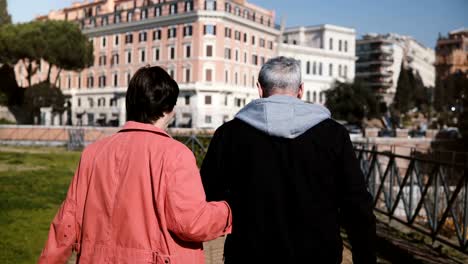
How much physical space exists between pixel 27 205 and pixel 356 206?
694 cm

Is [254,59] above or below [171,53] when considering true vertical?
below

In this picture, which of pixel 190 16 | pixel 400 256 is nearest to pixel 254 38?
pixel 190 16

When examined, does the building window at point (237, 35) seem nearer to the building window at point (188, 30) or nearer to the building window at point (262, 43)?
the building window at point (262, 43)

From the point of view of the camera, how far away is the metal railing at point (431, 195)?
5953mm

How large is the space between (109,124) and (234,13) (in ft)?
54.6

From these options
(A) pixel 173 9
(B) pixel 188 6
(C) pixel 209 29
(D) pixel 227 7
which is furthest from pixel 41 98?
(D) pixel 227 7

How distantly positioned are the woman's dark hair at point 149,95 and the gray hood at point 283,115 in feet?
1.26

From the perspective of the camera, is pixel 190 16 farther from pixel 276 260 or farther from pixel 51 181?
pixel 276 260

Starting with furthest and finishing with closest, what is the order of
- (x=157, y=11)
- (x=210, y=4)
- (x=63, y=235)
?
(x=157, y=11), (x=210, y=4), (x=63, y=235)

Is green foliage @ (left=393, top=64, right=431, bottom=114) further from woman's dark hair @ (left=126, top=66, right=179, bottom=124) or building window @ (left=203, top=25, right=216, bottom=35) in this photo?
woman's dark hair @ (left=126, top=66, right=179, bottom=124)

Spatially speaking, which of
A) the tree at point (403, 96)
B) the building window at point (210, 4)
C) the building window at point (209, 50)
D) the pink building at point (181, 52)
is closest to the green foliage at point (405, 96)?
the tree at point (403, 96)

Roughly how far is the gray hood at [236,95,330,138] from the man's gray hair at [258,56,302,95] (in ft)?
0.20

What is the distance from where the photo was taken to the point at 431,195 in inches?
277

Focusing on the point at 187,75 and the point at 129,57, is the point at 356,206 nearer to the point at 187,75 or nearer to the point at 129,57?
the point at 187,75
